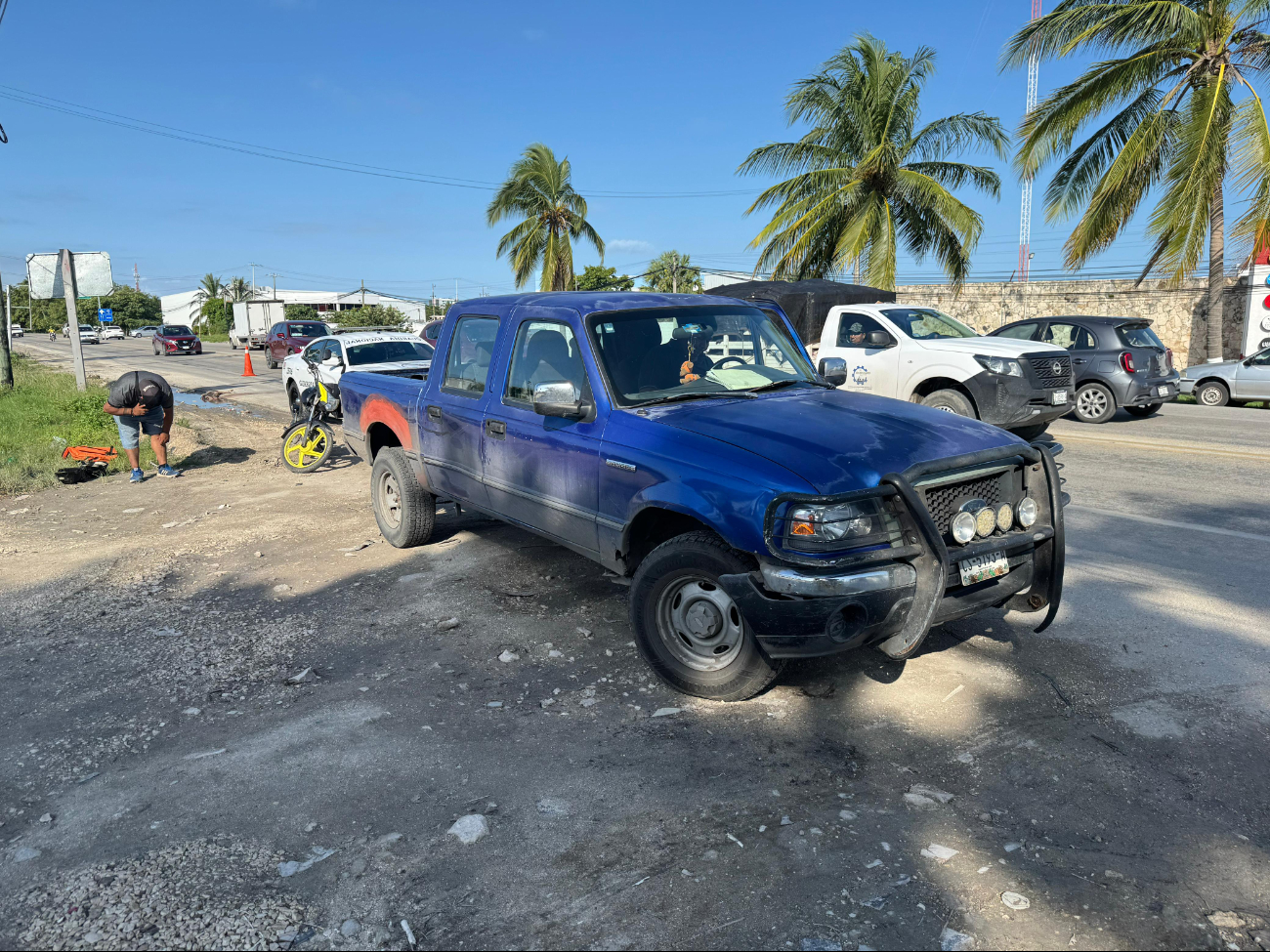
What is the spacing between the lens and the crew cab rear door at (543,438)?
4.57 meters

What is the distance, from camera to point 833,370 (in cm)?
546

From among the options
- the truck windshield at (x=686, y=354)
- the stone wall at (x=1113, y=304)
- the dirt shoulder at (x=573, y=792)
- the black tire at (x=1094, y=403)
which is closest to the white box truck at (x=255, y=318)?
the stone wall at (x=1113, y=304)

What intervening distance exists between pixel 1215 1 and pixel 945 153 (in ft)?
23.0

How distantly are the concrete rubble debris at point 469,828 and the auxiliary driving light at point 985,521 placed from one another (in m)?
2.32

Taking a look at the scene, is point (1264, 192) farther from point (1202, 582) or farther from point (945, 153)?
point (1202, 582)

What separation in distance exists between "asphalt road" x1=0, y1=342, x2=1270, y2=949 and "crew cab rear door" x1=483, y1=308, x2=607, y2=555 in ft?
2.19

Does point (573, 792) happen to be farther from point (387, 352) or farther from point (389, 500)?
point (387, 352)

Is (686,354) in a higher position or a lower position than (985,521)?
higher

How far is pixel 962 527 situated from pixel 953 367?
7880 millimetres

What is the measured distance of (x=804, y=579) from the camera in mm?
3461

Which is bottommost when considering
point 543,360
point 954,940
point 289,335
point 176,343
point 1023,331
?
point 954,940

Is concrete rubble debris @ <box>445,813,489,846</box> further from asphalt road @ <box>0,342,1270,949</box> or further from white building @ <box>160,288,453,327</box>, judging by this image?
white building @ <box>160,288,453,327</box>

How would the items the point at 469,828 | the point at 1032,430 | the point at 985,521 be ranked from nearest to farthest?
the point at 469,828 → the point at 985,521 → the point at 1032,430

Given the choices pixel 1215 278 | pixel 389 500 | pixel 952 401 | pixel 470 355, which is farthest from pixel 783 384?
pixel 1215 278
